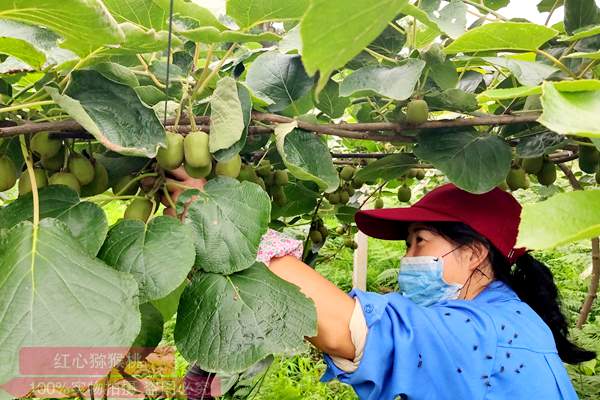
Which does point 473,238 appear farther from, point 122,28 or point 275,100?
point 122,28

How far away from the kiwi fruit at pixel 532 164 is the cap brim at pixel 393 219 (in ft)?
0.82

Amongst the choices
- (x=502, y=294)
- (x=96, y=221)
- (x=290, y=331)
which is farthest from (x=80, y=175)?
(x=502, y=294)

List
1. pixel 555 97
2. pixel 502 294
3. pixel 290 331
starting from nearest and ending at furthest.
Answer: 1. pixel 555 97
2. pixel 290 331
3. pixel 502 294

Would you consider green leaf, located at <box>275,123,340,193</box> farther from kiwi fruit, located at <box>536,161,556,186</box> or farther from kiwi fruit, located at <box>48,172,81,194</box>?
kiwi fruit, located at <box>536,161,556,186</box>

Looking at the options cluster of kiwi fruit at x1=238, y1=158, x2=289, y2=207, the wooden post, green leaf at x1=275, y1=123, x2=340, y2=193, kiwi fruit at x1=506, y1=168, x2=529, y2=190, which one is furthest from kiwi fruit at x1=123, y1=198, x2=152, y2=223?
the wooden post

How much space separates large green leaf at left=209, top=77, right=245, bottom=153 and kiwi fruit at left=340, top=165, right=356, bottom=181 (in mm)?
1249

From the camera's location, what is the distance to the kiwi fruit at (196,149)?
993 millimetres

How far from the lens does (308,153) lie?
113 cm

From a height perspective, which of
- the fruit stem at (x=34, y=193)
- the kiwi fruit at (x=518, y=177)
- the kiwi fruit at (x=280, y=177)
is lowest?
the kiwi fruit at (x=280, y=177)

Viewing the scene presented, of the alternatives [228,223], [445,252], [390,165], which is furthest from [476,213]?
[228,223]

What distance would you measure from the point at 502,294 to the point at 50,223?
3.91 ft

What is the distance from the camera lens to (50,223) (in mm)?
846

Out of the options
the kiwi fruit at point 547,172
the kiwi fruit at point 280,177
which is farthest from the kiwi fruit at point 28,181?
the kiwi fruit at point 547,172

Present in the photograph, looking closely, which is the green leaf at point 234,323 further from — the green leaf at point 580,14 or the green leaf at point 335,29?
the green leaf at point 580,14
